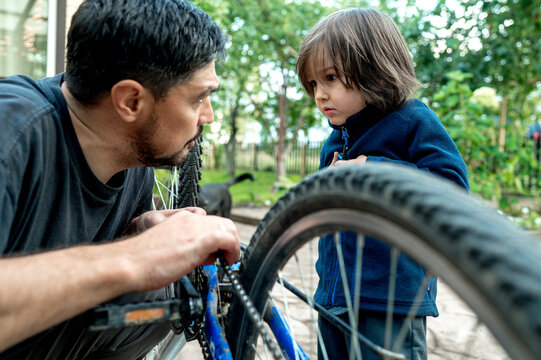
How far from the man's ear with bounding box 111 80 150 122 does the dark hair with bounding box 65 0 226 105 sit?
0.8 inches

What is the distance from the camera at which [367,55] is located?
55.6 inches

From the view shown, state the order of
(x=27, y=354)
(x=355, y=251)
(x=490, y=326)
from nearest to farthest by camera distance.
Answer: (x=490, y=326), (x=27, y=354), (x=355, y=251)

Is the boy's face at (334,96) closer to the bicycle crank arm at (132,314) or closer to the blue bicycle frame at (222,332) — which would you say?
the blue bicycle frame at (222,332)

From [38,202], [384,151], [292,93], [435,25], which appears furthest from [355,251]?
[292,93]

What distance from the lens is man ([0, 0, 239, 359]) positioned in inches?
32.8

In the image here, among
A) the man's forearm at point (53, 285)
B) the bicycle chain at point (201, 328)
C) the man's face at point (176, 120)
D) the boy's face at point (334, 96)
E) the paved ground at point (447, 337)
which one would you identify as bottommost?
the paved ground at point (447, 337)

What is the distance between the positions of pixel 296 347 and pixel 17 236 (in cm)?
70

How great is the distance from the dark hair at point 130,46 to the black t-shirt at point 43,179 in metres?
0.11

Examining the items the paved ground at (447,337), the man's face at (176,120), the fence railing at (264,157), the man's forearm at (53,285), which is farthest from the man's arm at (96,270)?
the fence railing at (264,157)

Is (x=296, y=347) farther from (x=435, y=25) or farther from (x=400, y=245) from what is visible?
(x=435, y=25)

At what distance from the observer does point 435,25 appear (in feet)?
18.8

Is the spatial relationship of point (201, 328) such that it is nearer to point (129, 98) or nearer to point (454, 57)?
point (129, 98)

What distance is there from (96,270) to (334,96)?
2.95 feet

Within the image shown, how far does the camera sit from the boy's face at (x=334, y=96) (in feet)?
4.65
